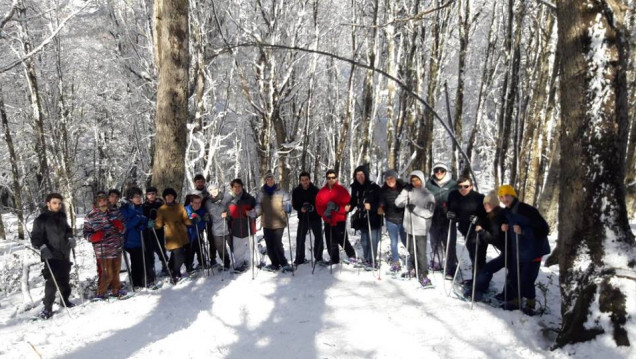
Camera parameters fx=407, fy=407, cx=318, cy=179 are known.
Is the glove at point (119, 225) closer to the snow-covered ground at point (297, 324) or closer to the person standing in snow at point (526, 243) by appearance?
the snow-covered ground at point (297, 324)

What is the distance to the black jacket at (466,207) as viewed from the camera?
5672 millimetres

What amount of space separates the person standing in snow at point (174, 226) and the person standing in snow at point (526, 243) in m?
4.99

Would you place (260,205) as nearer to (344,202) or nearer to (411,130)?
(344,202)

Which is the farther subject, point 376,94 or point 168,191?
point 376,94

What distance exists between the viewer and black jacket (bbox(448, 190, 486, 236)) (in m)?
5.67

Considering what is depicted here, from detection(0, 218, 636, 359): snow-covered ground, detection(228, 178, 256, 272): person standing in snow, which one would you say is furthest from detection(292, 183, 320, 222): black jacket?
detection(0, 218, 636, 359): snow-covered ground

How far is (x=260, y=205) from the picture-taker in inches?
279

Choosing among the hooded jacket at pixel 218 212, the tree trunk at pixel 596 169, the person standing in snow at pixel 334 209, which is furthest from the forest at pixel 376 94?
the person standing in snow at pixel 334 209

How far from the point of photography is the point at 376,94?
558 inches

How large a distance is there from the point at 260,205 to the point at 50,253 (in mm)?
3130

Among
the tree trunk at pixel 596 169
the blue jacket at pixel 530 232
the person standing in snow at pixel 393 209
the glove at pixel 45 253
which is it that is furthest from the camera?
the person standing in snow at pixel 393 209

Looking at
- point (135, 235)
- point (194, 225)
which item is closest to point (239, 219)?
point (194, 225)

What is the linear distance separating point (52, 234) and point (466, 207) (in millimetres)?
5903

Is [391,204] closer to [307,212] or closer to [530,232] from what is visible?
[307,212]
